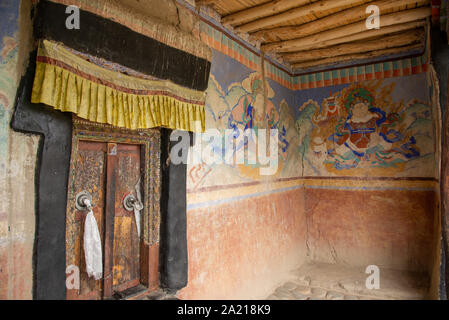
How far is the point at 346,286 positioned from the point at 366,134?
2.34 m

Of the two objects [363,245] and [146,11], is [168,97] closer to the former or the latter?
[146,11]

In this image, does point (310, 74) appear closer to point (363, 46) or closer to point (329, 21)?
point (363, 46)

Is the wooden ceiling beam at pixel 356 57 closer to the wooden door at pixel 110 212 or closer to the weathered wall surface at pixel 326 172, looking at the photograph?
the weathered wall surface at pixel 326 172

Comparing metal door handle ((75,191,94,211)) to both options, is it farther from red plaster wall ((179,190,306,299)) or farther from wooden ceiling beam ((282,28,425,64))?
wooden ceiling beam ((282,28,425,64))

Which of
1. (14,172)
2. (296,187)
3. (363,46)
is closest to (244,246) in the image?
(296,187)

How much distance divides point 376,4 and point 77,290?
3856 mm

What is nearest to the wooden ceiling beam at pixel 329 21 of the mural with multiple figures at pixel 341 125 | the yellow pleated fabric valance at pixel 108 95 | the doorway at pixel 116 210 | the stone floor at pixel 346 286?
the mural with multiple figures at pixel 341 125

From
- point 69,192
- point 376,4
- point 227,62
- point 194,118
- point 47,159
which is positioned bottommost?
point 69,192

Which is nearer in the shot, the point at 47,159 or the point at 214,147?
the point at 47,159

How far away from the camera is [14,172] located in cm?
162

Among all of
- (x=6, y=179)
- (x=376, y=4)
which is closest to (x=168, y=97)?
(x=6, y=179)

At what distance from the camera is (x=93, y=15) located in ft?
6.15

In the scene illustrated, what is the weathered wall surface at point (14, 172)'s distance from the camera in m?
1.57

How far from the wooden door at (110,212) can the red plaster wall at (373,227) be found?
358 cm
